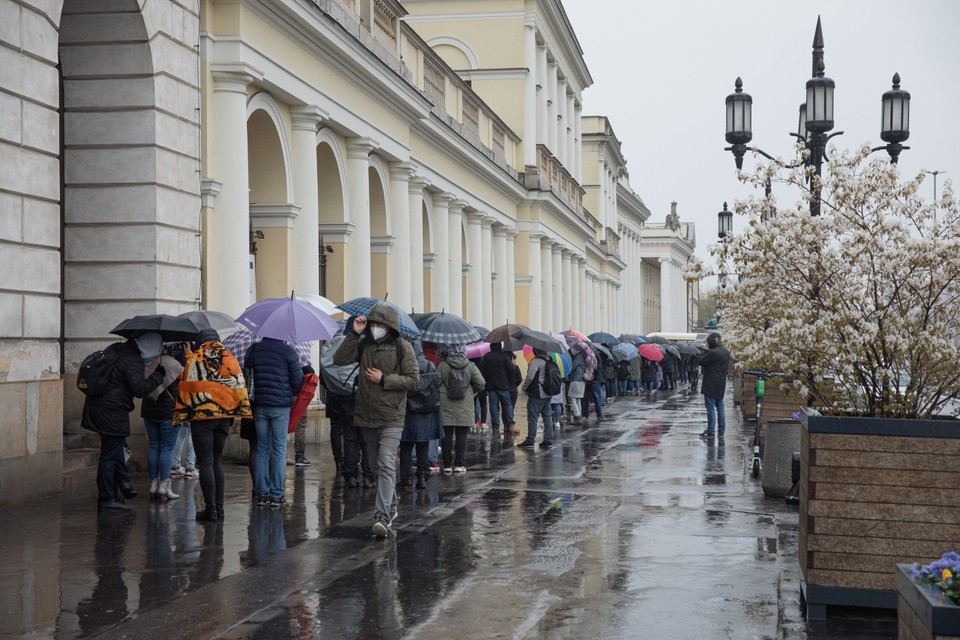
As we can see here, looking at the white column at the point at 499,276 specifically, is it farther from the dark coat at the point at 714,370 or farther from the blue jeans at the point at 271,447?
the blue jeans at the point at 271,447

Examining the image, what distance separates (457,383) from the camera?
617 inches

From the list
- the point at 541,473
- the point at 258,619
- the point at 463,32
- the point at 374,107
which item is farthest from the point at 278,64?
the point at 463,32

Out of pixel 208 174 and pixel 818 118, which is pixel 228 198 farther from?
pixel 818 118

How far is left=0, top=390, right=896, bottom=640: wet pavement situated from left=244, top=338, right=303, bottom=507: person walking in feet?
0.95

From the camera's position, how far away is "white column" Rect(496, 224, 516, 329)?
42.5 metres

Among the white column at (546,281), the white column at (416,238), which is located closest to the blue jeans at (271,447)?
the white column at (416,238)

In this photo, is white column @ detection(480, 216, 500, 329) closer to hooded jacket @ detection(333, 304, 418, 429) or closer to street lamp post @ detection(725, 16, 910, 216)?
street lamp post @ detection(725, 16, 910, 216)

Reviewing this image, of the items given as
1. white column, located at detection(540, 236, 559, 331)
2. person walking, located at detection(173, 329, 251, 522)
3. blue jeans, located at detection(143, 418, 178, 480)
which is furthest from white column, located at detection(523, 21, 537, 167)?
person walking, located at detection(173, 329, 251, 522)

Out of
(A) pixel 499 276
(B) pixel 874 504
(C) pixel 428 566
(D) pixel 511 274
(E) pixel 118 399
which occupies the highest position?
(D) pixel 511 274

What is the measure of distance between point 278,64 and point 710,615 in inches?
538

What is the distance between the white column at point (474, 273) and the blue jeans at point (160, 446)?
24923 mm

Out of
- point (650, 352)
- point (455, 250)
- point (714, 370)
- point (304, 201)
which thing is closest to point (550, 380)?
point (714, 370)

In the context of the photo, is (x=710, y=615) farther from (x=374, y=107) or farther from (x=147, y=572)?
(x=374, y=107)

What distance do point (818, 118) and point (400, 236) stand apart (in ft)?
42.9
